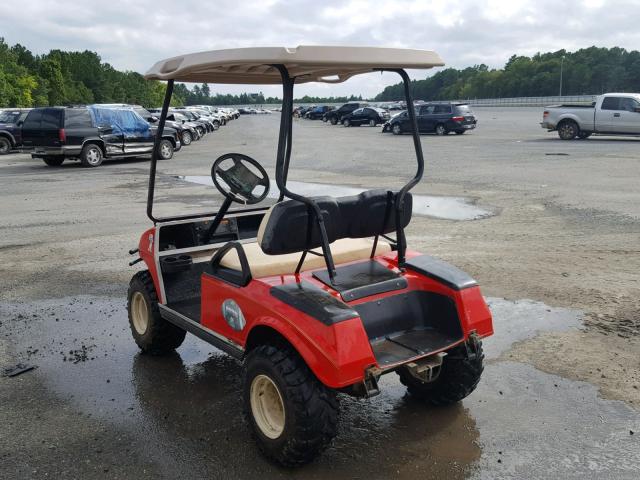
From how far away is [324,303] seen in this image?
3.19 meters

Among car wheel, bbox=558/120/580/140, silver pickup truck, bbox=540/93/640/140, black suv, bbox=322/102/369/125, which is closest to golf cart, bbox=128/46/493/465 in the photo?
silver pickup truck, bbox=540/93/640/140

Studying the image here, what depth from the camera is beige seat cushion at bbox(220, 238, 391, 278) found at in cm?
363

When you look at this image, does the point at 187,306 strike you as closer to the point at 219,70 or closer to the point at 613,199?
the point at 219,70

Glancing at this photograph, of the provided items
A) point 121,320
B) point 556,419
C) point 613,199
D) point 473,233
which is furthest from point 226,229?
point 613,199

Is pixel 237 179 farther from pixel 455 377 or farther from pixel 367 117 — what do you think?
pixel 367 117

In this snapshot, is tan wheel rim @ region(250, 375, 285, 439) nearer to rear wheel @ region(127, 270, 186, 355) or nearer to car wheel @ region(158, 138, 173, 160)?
rear wheel @ region(127, 270, 186, 355)

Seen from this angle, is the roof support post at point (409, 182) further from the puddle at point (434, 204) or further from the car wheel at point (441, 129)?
the car wheel at point (441, 129)

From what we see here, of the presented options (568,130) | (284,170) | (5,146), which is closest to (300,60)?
(284,170)

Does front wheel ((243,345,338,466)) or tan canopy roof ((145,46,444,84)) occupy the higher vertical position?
tan canopy roof ((145,46,444,84))

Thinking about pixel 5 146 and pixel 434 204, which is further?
pixel 5 146

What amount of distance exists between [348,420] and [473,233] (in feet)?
17.3

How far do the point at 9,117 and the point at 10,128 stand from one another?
0.71 metres

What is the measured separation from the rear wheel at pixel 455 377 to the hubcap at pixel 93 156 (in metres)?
17.4

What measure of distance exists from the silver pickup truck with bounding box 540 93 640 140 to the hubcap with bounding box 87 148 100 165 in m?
16.8
